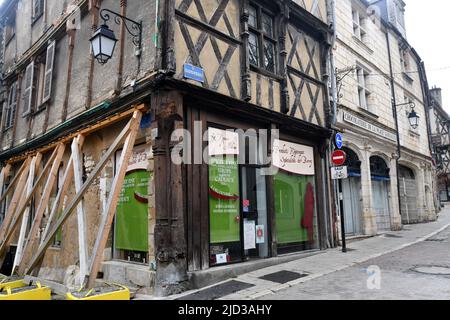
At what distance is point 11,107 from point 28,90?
2163 mm

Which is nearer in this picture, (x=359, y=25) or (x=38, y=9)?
(x=38, y=9)

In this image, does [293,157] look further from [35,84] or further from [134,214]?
[35,84]

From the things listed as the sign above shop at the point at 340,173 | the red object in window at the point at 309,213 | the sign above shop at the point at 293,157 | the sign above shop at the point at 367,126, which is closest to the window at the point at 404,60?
the sign above shop at the point at 367,126

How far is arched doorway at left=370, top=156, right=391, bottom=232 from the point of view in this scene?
38.3 ft

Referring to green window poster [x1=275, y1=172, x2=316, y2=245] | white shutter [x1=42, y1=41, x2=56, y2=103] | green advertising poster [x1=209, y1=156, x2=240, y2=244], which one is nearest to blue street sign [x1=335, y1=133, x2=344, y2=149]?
green window poster [x1=275, y1=172, x2=316, y2=245]

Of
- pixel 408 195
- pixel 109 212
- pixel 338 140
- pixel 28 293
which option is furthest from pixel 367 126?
pixel 28 293

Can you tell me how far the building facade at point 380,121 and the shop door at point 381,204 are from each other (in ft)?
0.11

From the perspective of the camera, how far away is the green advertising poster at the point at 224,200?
5.91m

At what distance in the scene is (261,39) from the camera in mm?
7426

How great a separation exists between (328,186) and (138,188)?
4921mm

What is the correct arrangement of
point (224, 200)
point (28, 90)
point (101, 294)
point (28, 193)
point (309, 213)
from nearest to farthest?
point (101, 294) → point (224, 200) → point (28, 193) → point (309, 213) → point (28, 90)

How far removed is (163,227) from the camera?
5.04 metres

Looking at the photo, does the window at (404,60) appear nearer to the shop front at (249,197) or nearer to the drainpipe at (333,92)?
the drainpipe at (333,92)
